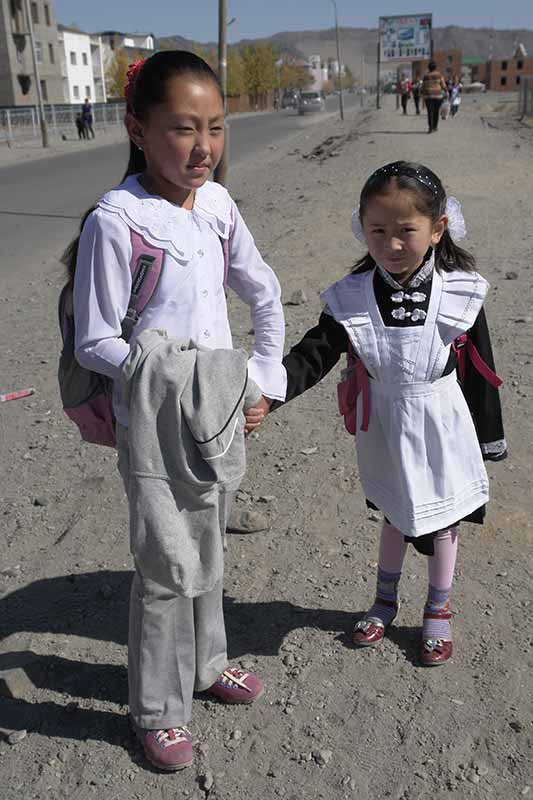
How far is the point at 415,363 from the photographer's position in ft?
7.59

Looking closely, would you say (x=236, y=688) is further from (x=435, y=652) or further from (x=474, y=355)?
(x=474, y=355)

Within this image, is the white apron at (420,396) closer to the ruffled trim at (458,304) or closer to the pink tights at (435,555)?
the ruffled trim at (458,304)

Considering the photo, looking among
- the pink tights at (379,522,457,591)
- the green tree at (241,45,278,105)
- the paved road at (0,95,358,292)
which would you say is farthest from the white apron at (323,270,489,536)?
the green tree at (241,45,278,105)

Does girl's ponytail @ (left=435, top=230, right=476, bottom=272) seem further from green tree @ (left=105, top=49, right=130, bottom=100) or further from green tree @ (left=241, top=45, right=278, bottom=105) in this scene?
green tree @ (left=241, top=45, right=278, bottom=105)

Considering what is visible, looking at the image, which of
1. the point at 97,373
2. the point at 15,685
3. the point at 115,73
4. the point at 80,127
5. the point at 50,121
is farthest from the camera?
the point at 115,73

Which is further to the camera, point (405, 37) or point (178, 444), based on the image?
point (405, 37)

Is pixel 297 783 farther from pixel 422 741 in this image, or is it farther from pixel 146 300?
pixel 146 300

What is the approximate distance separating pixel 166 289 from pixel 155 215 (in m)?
0.18

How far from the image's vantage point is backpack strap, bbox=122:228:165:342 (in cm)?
189

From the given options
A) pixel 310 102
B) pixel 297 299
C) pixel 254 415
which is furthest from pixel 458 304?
pixel 310 102

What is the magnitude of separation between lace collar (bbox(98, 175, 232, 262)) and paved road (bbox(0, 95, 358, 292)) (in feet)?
22.1

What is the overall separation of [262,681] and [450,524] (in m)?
0.79

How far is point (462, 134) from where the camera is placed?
22047 mm

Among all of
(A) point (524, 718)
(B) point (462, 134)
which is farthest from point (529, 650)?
(B) point (462, 134)
